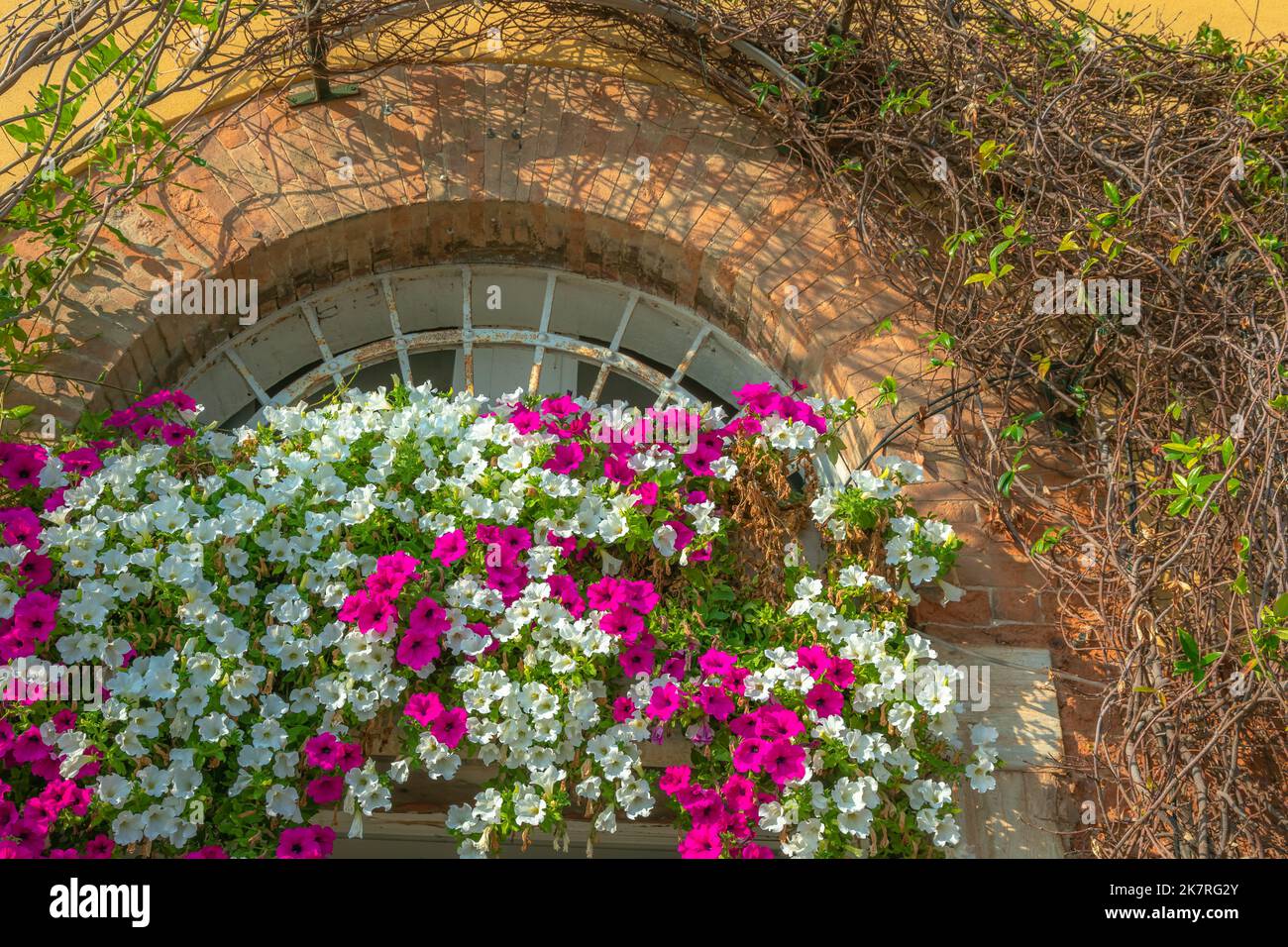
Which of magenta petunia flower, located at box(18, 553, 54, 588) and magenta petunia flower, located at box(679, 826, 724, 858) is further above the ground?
magenta petunia flower, located at box(18, 553, 54, 588)

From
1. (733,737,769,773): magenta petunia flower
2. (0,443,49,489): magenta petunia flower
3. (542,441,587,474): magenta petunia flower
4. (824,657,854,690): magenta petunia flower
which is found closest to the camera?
(733,737,769,773): magenta petunia flower

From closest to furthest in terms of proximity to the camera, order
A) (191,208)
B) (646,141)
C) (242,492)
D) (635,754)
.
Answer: (635,754) < (242,492) < (191,208) < (646,141)

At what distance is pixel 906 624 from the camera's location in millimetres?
3676

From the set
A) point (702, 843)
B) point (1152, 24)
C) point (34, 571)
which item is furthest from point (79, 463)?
point (1152, 24)

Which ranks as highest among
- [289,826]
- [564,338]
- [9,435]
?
[564,338]

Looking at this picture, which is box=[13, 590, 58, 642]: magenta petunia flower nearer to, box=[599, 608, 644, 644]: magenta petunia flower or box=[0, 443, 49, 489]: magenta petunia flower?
box=[0, 443, 49, 489]: magenta petunia flower

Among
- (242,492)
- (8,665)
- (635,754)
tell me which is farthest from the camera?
(242,492)

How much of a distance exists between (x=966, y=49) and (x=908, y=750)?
8.03ft

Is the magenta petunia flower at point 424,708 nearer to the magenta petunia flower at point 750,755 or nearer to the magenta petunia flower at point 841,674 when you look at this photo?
the magenta petunia flower at point 750,755

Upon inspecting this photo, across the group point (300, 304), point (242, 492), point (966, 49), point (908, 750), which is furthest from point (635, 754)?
point (966, 49)

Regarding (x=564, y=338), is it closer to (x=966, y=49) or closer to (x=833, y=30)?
(x=833, y=30)

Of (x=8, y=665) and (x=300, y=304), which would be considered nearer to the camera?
(x=8, y=665)

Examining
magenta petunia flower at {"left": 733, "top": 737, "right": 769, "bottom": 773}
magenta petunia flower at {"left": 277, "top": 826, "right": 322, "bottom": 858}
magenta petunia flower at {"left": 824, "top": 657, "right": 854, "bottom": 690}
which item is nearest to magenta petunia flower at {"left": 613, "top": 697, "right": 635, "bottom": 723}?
magenta petunia flower at {"left": 733, "top": 737, "right": 769, "bottom": 773}

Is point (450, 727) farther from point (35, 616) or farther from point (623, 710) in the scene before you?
point (35, 616)
